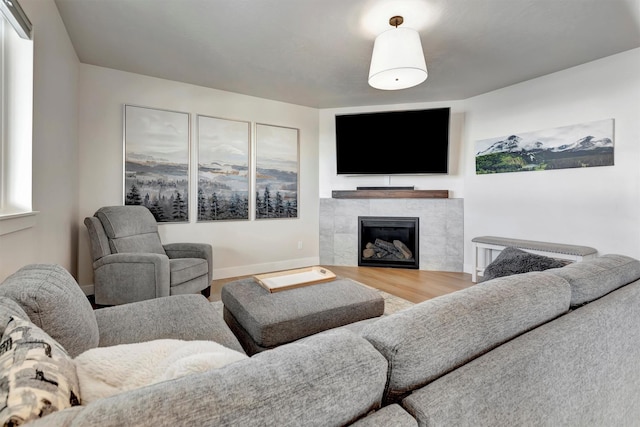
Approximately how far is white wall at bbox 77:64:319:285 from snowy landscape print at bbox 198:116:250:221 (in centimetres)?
10

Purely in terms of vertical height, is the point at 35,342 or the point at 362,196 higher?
the point at 362,196

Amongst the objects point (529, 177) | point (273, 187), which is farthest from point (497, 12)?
point (273, 187)

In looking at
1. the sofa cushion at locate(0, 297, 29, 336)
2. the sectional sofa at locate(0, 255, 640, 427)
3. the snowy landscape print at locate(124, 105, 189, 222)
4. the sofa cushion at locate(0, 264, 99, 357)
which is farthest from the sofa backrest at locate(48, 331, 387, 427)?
the snowy landscape print at locate(124, 105, 189, 222)

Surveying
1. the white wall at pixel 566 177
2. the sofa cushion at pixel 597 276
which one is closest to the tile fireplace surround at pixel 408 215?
the white wall at pixel 566 177

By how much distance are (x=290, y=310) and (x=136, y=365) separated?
3.33ft

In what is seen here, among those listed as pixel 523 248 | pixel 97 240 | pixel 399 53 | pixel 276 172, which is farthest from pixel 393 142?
pixel 97 240

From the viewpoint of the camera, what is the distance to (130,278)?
2500 millimetres

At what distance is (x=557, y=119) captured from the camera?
3258 millimetres

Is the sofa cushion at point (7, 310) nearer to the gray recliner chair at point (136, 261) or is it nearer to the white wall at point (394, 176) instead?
the gray recliner chair at point (136, 261)

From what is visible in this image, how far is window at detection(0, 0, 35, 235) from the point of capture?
165 cm

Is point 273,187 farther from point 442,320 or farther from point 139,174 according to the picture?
point 442,320

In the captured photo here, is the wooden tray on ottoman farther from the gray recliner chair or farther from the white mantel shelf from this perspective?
the white mantel shelf

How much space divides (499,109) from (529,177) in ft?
3.16

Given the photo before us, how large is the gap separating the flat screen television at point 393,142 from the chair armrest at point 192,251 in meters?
2.28
